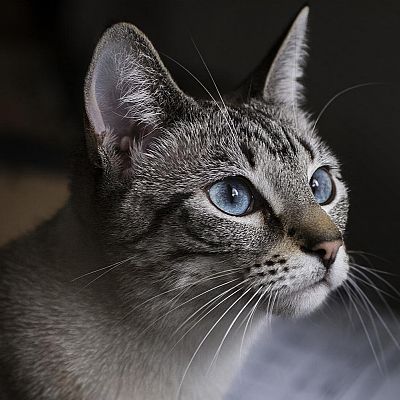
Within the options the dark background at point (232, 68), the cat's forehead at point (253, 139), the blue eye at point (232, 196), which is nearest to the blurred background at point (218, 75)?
the dark background at point (232, 68)

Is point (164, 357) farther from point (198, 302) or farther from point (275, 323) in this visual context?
point (275, 323)

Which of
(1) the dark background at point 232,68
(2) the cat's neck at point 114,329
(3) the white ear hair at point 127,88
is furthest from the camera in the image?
(1) the dark background at point 232,68

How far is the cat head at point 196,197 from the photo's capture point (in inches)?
29.8

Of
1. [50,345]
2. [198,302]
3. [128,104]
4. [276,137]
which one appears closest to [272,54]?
[276,137]

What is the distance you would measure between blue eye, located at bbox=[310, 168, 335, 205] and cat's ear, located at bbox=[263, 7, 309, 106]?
0.43ft

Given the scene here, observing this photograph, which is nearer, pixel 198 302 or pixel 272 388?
pixel 198 302

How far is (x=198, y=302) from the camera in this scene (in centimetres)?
81

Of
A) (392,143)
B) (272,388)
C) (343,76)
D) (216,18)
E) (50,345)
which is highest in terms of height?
(216,18)

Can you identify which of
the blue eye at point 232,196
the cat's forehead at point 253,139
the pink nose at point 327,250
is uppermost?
the cat's forehead at point 253,139

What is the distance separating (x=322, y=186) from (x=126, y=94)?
0.28m

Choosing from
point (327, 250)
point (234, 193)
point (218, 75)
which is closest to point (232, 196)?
point (234, 193)

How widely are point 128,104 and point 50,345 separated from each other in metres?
0.31

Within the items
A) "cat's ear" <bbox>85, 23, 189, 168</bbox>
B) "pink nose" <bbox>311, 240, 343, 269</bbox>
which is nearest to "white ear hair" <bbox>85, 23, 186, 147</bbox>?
"cat's ear" <bbox>85, 23, 189, 168</bbox>

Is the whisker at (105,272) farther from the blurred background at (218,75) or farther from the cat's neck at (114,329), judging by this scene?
the blurred background at (218,75)
